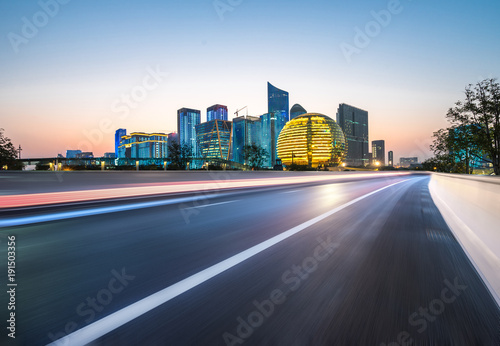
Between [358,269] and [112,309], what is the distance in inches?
101

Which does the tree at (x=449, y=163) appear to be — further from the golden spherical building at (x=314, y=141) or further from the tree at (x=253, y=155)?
the golden spherical building at (x=314, y=141)

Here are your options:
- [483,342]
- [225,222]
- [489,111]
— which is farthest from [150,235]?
[489,111]

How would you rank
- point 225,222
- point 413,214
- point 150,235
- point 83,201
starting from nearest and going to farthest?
point 150,235, point 225,222, point 413,214, point 83,201

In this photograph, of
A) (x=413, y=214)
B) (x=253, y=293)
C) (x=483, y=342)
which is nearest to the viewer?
(x=483, y=342)

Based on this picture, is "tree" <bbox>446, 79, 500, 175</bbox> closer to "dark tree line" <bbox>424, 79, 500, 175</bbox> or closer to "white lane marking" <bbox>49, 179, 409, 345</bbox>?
"dark tree line" <bbox>424, 79, 500, 175</bbox>

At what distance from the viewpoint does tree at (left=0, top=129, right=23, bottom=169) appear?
1880 inches

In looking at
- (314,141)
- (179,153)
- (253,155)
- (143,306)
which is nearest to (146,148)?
(314,141)

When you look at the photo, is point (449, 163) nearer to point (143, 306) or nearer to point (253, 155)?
point (253, 155)

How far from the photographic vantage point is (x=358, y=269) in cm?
292

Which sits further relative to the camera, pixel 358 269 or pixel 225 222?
pixel 225 222

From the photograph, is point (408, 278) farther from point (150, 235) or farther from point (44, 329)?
point (150, 235)

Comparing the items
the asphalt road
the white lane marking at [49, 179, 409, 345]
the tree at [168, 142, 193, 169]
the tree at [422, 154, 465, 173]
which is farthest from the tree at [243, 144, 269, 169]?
the white lane marking at [49, 179, 409, 345]

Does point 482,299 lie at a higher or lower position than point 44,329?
lower

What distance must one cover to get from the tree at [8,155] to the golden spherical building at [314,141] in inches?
4347
